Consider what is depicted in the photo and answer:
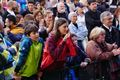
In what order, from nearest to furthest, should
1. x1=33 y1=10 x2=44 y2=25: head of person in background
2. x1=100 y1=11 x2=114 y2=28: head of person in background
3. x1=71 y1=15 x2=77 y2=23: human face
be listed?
1. x1=100 y1=11 x2=114 y2=28: head of person in background
2. x1=71 y1=15 x2=77 y2=23: human face
3. x1=33 y1=10 x2=44 y2=25: head of person in background

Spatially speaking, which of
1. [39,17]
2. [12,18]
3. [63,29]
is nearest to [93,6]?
[39,17]

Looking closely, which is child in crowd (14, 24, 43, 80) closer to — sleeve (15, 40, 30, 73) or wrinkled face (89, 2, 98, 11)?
sleeve (15, 40, 30, 73)

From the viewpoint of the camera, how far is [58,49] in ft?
24.9

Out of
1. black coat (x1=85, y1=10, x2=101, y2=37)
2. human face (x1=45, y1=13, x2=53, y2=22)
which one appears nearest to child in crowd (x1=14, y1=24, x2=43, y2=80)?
human face (x1=45, y1=13, x2=53, y2=22)

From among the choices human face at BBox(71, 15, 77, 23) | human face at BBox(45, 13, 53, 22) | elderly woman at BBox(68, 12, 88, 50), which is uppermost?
human face at BBox(45, 13, 53, 22)

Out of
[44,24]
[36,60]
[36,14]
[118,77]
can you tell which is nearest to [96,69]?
[118,77]

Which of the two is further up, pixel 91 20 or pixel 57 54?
pixel 57 54

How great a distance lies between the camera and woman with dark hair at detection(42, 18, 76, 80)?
7547 mm

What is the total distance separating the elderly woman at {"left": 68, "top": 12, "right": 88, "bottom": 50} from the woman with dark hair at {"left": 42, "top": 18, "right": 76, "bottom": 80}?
275 centimetres

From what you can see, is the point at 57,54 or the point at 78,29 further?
the point at 78,29

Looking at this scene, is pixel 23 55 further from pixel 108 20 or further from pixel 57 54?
pixel 108 20

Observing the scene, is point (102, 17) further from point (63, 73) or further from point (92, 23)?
point (63, 73)

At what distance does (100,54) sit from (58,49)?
0.89m

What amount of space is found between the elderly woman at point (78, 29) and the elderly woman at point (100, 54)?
244 cm
